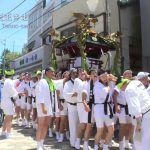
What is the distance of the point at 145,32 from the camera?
63.5ft

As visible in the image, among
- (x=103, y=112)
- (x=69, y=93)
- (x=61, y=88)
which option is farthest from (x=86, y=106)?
(x=61, y=88)

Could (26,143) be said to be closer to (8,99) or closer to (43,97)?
(8,99)

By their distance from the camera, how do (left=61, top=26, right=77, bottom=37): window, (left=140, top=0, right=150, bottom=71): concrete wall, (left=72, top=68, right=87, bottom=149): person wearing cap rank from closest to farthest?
(left=72, top=68, right=87, bottom=149): person wearing cap → (left=140, top=0, right=150, bottom=71): concrete wall → (left=61, top=26, right=77, bottom=37): window

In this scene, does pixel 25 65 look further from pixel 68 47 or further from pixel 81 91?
pixel 81 91

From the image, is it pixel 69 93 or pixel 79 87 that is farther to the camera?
pixel 69 93

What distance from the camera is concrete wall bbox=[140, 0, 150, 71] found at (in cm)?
1914

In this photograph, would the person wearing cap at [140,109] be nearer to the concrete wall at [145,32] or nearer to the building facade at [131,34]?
the building facade at [131,34]

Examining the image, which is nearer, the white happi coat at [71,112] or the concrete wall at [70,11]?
the white happi coat at [71,112]

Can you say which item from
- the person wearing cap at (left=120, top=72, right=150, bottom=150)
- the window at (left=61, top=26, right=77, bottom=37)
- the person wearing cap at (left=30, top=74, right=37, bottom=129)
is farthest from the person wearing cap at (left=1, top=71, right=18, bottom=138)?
the window at (left=61, top=26, right=77, bottom=37)

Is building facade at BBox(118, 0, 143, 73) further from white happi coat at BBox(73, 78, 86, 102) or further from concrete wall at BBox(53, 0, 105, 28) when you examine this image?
white happi coat at BBox(73, 78, 86, 102)

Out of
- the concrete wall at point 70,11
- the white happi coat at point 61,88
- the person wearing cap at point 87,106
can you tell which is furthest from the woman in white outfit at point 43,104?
the concrete wall at point 70,11

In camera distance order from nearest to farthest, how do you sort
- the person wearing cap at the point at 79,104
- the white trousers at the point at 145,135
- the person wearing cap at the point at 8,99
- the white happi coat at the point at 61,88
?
the white trousers at the point at 145,135 → the person wearing cap at the point at 79,104 → the white happi coat at the point at 61,88 → the person wearing cap at the point at 8,99

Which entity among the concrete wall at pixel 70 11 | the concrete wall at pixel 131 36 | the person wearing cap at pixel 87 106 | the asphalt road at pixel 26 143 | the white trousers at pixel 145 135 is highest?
the concrete wall at pixel 70 11

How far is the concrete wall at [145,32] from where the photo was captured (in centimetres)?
1914
